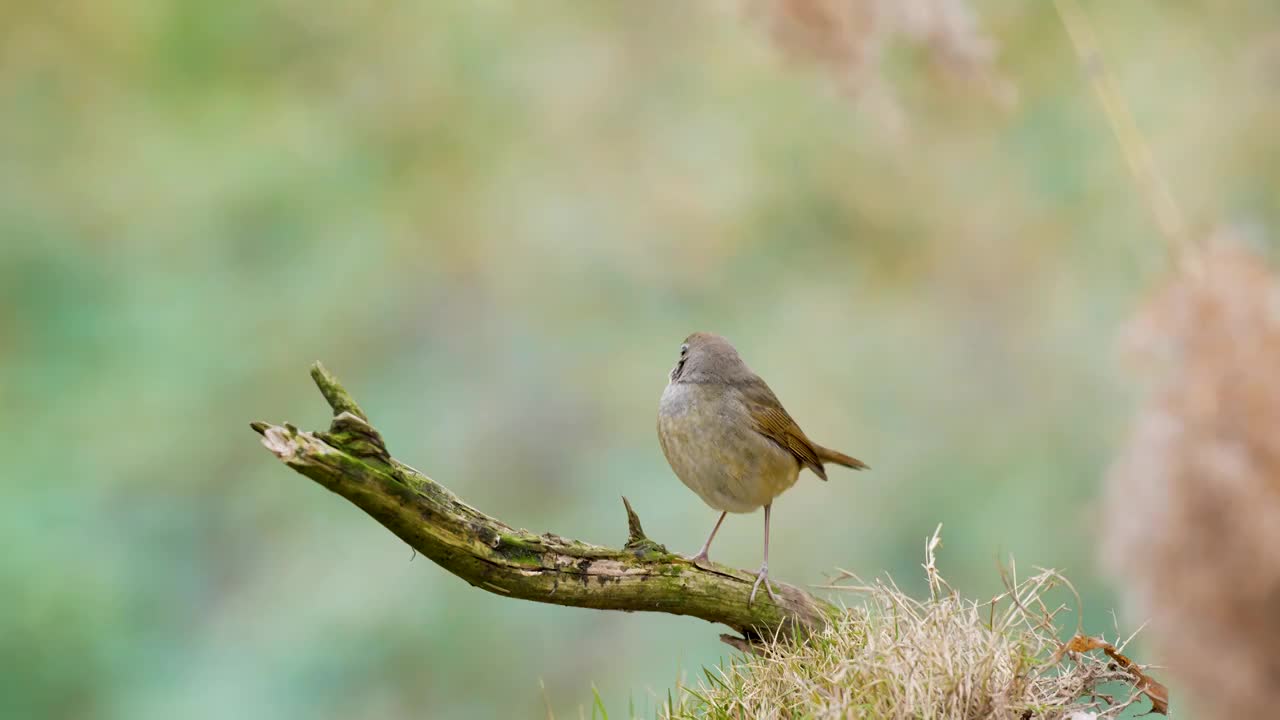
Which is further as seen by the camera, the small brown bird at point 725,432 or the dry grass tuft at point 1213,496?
the small brown bird at point 725,432

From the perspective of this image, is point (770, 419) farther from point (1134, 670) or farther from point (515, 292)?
point (515, 292)

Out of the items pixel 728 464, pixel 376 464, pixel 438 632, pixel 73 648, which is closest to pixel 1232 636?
pixel 728 464

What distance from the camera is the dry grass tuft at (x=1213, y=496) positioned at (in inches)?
96.9

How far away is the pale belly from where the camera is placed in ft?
8.69

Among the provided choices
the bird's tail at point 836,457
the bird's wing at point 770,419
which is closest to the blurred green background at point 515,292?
the bird's tail at point 836,457

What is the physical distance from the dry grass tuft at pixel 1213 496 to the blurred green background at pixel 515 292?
0.95 m

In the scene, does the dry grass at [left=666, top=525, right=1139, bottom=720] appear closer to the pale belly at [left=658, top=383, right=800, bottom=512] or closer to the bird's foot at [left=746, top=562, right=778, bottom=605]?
the bird's foot at [left=746, top=562, right=778, bottom=605]

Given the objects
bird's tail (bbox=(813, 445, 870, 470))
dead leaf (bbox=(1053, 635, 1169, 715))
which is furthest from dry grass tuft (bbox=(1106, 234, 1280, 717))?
bird's tail (bbox=(813, 445, 870, 470))

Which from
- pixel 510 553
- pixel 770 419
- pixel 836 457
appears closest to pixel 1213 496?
pixel 836 457

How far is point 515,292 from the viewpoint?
4.05m

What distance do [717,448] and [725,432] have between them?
0.04 meters

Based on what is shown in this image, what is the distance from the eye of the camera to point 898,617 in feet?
7.76

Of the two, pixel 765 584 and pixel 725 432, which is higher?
pixel 725 432

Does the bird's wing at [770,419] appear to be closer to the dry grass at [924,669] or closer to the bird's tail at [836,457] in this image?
the bird's tail at [836,457]
